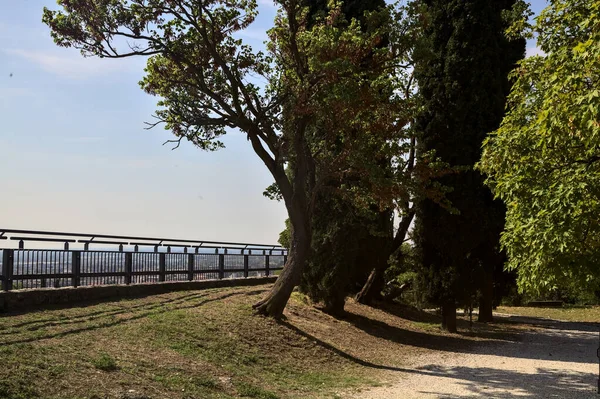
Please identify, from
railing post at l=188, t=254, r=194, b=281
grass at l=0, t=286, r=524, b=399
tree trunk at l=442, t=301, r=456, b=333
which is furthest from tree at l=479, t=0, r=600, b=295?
railing post at l=188, t=254, r=194, b=281

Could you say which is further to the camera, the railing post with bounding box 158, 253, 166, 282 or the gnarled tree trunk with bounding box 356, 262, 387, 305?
the gnarled tree trunk with bounding box 356, 262, 387, 305

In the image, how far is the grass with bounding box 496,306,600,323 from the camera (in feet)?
90.6

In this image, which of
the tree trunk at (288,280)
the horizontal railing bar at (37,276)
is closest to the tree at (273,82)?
the tree trunk at (288,280)

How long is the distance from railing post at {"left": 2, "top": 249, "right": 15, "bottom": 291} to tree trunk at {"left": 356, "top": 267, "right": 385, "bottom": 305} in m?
12.0

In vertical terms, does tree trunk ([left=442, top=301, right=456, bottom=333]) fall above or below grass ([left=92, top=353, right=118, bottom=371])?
below

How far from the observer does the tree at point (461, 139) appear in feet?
61.4

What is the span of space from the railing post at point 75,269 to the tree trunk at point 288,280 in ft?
14.8

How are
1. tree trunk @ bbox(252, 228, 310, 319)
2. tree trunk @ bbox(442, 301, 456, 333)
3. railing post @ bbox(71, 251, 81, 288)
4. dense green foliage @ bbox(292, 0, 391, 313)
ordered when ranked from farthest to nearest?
1. tree trunk @ bbox(442, 301, 456, 333)
2. dense green foliage @ bbox(292, 0, 391, 313)
3. tree trunk @ bbox(252, 228, 310, 319)
4. railing post @ bbox(71, 251, 81, 288)

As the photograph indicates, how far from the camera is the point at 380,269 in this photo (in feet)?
68.8

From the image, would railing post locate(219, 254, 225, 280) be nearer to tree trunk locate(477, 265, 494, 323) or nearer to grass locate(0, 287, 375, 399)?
grass locate(0, 287, 375, 399)

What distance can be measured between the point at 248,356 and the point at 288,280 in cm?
338

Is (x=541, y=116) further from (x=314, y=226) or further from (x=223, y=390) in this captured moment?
(x=314, y=226)

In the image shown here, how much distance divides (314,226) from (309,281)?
1.77 m

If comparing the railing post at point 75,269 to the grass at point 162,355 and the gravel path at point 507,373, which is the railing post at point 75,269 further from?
the gravel path at point 507,373
